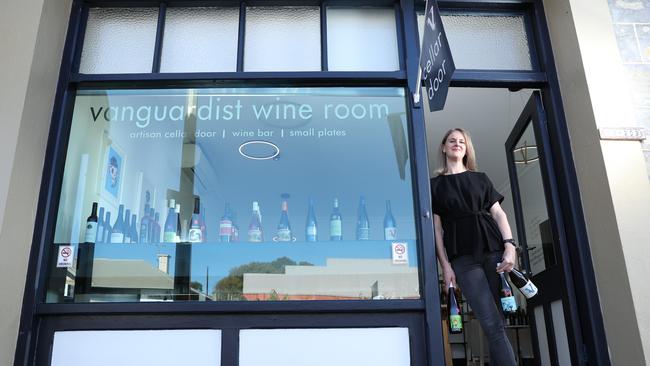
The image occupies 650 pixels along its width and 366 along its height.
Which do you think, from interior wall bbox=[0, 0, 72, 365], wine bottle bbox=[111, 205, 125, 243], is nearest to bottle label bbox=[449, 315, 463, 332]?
wine bottle bbox=[111, 205, 125, 243]

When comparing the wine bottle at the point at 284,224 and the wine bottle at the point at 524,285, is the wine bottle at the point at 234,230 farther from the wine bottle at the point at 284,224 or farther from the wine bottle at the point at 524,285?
the wine bottle at the point at 524,285

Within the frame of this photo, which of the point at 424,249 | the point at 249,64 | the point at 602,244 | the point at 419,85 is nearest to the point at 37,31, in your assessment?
the point at 249,64

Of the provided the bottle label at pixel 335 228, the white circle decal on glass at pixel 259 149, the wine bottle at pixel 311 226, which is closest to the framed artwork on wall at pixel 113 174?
the white circle decal on glass at pixel 259 149

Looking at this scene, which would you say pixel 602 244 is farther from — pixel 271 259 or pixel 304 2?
pixel 304 2

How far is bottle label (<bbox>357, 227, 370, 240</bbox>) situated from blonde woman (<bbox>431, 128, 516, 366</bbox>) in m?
0.34

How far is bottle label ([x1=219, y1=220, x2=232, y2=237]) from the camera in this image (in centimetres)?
297

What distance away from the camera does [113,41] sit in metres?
3.15

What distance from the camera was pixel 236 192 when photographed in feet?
10.0

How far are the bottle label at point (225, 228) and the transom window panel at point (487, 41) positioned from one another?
1.49 m

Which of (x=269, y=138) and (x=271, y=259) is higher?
(x=269, y=138)

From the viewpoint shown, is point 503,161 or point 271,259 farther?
point 503,161

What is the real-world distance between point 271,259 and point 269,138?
0.67m

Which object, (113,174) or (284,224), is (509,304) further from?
(113,174)

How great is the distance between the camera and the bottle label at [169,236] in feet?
9.33
